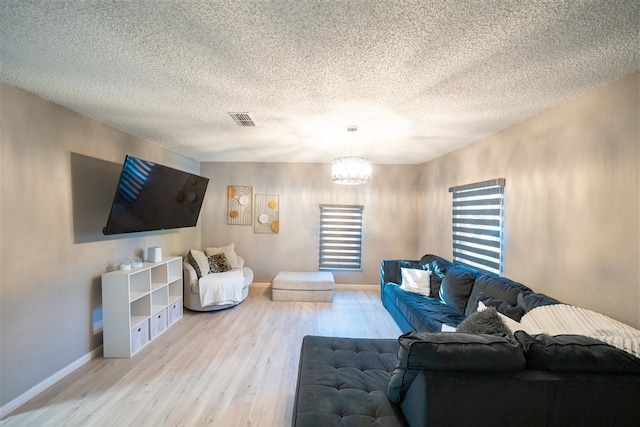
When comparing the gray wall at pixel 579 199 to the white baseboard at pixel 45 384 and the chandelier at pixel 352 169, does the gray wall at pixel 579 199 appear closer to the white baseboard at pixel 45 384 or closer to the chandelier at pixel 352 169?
the chandelier at pixel 352 169

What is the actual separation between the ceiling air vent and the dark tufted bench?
7.34 ft

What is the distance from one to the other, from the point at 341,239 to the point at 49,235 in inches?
166

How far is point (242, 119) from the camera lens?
9.27 feet

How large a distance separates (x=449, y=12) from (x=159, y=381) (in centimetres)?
344

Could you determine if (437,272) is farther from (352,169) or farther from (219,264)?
(219,264)

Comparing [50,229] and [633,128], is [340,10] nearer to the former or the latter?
[633,128]

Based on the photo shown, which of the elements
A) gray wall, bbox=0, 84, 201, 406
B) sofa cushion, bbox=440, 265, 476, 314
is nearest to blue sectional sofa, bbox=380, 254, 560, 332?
sofa cushion, bbox=440, 265, 476, 314

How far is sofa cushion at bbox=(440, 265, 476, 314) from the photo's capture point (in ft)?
10.1

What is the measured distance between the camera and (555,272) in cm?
233

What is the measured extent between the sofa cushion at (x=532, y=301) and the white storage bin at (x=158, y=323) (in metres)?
3.90

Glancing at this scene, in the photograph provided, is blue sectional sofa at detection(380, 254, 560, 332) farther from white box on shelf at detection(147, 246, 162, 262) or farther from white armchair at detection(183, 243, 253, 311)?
white box on shelf at detection(147, 246, 162, 262)

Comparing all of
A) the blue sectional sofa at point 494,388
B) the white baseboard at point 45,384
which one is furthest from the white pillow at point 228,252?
the blue sectional sofa at point 494,388

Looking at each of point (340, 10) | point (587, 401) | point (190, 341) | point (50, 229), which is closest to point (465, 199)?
point (587, 401)

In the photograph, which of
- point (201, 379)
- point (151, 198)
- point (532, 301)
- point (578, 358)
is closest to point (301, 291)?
point (201, 379)
